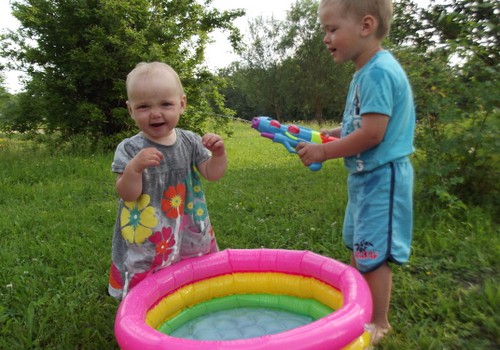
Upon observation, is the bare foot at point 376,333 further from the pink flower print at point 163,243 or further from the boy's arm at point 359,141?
the pink flower print at point 163,243

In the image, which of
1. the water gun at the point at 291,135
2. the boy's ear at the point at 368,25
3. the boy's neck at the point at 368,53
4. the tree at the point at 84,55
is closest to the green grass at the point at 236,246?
the water gun at the point at 291,135

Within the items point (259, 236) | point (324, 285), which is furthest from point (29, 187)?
point (324, 285)

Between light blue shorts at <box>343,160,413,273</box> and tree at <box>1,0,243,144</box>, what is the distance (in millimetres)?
6210

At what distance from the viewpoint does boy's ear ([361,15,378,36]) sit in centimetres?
185

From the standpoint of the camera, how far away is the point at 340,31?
189cm

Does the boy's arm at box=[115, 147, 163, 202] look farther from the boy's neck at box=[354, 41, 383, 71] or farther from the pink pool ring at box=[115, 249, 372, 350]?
the boy's neck at box=[354, 41, 383, 71]

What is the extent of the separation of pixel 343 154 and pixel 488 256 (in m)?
1.46

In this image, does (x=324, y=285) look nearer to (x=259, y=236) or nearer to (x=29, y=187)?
(x=259, y=236)

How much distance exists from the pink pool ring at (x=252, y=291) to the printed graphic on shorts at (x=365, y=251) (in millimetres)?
84

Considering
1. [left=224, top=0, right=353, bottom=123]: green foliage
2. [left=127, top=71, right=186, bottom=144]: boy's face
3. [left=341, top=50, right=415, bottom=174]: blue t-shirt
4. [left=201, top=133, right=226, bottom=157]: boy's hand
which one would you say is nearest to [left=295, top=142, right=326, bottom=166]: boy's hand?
[left=341, top=50, right=415, bottom=174]: blue t-shirt

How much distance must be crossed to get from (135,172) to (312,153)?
32.9 inches

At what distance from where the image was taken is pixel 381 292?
2.04 meters

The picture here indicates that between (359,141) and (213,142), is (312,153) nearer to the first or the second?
(359,141)

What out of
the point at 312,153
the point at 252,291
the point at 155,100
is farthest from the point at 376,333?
the point at 155,100
